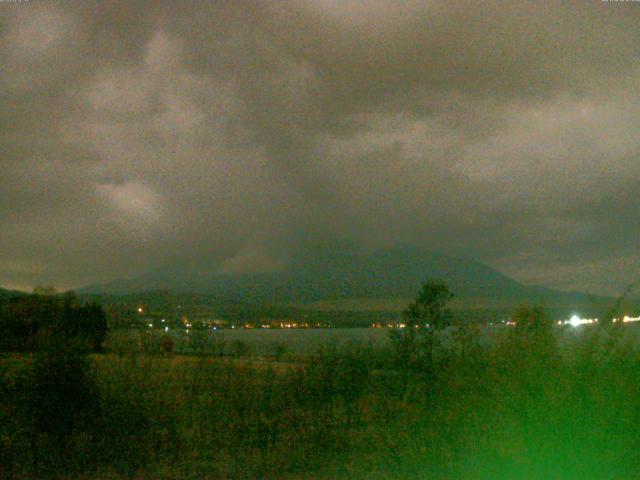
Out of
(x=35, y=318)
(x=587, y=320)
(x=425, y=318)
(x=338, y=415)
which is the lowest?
(x=338, y=415)

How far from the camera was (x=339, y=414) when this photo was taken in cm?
1755

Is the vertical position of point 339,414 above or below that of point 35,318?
below

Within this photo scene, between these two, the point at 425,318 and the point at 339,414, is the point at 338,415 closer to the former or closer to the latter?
the point at 339,414

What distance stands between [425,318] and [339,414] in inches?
309

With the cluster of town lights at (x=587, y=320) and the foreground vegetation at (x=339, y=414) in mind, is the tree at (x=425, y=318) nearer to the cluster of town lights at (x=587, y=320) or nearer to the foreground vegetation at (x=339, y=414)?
the foreground vegetation at (x=339, y=414)

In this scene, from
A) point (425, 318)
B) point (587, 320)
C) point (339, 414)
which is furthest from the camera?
point (425, 318)

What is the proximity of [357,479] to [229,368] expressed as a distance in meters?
5.59

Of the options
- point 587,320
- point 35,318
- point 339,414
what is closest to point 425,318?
point 339,414

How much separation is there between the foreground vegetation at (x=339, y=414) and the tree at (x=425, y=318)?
2.80 m

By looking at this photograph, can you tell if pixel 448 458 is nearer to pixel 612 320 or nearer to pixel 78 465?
pixel 612 320

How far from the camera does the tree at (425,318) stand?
2197cm

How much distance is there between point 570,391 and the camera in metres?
10.3

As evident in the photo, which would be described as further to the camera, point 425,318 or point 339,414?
point 425,318

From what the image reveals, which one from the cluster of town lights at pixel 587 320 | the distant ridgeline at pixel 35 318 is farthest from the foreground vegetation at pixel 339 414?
the distant ridgeline at pixel 35 318
